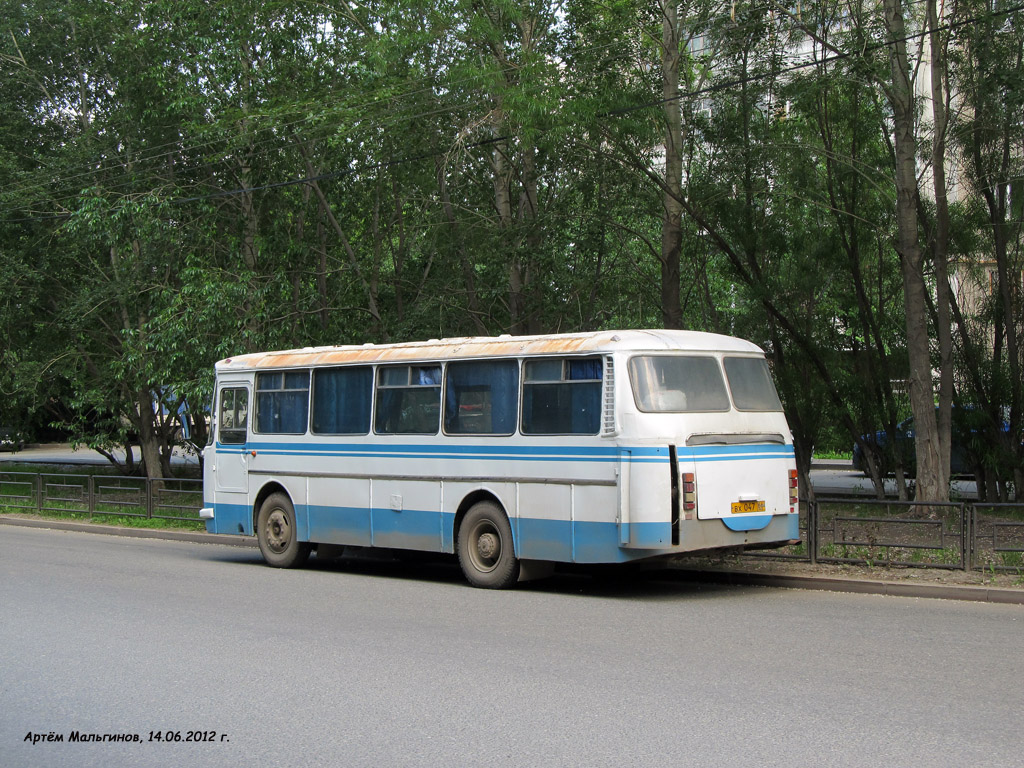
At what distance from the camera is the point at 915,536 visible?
13.4 metres

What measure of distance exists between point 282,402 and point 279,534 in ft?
6.37

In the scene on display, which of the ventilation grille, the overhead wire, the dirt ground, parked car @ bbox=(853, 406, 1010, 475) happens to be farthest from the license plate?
parked car @ bbox=(853, 406, 1010, 475)

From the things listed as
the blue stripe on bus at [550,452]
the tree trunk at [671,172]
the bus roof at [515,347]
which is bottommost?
the blue stripe on bus at [550,452]

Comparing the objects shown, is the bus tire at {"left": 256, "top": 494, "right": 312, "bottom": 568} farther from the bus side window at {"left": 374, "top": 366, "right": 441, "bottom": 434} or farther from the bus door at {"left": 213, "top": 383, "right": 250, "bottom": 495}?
the bus side window at {"left": 374, "top": 366, "right": 441, "bottom": 434}

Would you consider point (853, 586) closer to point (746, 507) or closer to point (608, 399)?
point (746, 507)

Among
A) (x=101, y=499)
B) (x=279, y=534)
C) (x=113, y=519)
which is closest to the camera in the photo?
(x=279, y=534)

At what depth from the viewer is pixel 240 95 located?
24.2 m

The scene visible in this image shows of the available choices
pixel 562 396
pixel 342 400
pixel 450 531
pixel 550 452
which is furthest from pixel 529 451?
pixel 342 400

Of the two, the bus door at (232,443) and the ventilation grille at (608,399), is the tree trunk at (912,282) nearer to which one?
the ventilation grille at (608,399)

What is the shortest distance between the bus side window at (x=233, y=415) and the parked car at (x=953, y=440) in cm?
1183

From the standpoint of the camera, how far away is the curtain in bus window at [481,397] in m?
13.6

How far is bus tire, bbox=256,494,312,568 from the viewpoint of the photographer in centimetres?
1642

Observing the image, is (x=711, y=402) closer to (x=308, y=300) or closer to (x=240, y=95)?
(x=308, y=300)

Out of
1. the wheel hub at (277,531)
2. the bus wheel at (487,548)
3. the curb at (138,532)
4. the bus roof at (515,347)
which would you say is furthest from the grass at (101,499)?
the bus wheel at (487,548)
